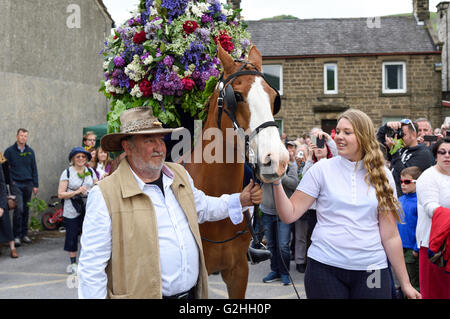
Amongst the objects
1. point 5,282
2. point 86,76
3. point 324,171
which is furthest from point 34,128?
point 324,171

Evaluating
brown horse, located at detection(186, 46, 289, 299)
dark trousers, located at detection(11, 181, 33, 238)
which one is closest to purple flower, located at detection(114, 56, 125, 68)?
brown horse, located at detection(186, 46, 289, 299)

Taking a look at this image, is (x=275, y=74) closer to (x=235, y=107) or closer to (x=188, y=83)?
(x=188, y=83)

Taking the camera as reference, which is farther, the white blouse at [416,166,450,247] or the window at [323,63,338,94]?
the window at [323,63,338,94]

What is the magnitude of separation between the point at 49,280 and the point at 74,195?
1453mm

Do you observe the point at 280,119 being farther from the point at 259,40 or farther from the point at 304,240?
the point at 304,240

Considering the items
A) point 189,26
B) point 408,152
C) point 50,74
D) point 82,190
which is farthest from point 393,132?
point 50,74

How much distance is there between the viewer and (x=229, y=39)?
4.68m

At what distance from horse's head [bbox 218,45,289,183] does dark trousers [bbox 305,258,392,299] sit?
0.84 m

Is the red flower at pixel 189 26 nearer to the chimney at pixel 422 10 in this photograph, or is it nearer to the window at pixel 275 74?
the window at pixel 275 74

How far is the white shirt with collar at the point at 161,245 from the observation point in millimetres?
2475

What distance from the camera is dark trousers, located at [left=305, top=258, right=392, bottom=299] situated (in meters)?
3.12

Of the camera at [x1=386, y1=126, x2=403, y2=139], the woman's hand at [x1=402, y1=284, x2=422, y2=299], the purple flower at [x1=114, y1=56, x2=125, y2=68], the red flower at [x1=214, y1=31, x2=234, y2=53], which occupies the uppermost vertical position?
the red flower at [x1=214, y1=31, x2=234, y2=53]

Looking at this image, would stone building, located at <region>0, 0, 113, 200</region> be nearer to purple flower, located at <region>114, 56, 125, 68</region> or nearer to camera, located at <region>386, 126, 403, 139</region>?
purple flower, located at <region>114, 56, 125, 68</region>

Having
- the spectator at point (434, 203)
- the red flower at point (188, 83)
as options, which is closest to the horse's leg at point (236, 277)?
the red flower at point (188, 83)
